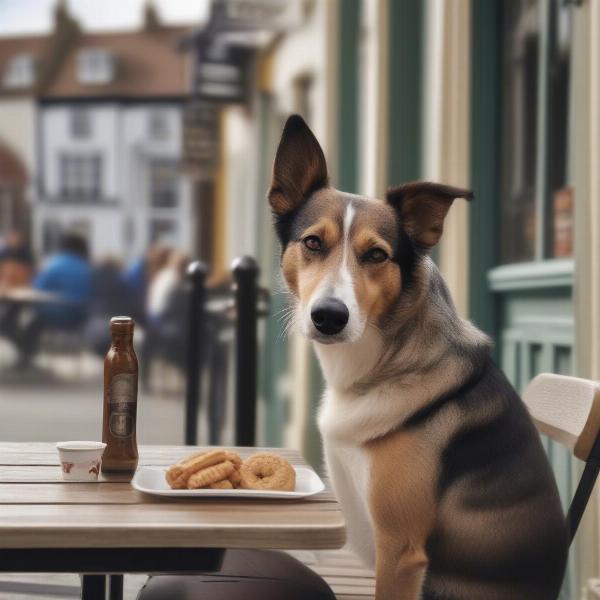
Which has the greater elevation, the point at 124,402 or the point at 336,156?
the point at 336,156

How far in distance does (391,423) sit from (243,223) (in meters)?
10.2

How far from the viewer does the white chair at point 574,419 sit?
1.92 m

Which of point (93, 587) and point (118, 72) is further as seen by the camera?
point (118, 72)

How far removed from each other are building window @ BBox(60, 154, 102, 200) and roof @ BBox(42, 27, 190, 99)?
1788 mm

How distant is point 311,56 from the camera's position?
24.1 ft

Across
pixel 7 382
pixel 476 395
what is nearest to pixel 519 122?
pixel 476 395

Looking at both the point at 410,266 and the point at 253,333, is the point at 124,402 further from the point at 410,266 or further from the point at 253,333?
the point at 253,333

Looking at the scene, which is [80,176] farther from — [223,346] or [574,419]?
[574,419]

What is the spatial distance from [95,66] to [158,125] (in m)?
2.76

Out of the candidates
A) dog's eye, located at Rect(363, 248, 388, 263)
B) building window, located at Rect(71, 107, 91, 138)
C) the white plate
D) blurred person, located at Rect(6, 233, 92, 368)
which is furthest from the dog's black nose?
building window, located at Rect(71, 107, 91, 138)

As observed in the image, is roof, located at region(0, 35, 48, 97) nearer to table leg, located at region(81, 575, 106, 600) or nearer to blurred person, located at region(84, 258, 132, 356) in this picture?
blurred person, located at region(84, 258, 132, 356)

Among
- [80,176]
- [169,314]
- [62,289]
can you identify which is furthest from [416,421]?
[80,176]

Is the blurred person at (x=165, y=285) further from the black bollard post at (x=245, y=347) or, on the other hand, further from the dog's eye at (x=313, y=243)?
the dog's eye at (x=313, y=243)

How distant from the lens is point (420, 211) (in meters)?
2.06
